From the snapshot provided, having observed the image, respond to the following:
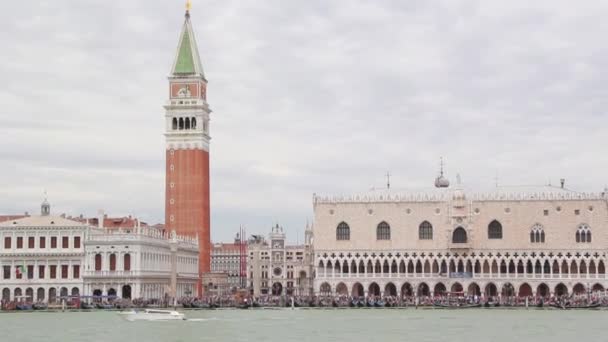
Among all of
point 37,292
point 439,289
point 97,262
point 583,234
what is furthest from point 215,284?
point 583,234

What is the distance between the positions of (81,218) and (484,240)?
31.0m

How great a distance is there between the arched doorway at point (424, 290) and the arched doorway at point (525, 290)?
22.7 ft

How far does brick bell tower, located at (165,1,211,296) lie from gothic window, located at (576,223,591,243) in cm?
3054

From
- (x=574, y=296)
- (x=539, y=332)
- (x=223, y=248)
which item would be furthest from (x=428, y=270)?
(x=223, y=248)

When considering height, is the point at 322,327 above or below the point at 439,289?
below

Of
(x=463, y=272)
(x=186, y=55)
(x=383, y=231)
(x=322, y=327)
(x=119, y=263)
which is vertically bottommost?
(x=322, y=327)

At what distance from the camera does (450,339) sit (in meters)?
55.8

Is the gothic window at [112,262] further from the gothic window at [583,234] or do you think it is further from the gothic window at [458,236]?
the gothic window at [583,234]

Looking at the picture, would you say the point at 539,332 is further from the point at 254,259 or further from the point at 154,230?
the point at 254,259

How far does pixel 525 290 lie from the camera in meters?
98.2

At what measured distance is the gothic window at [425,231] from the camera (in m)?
99.4

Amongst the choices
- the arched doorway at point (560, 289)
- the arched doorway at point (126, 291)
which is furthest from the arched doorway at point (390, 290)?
the arched doorway at point (126, 291)

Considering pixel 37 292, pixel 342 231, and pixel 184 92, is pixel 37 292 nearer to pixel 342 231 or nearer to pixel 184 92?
pixel 342 231

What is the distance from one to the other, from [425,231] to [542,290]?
9.80 m
